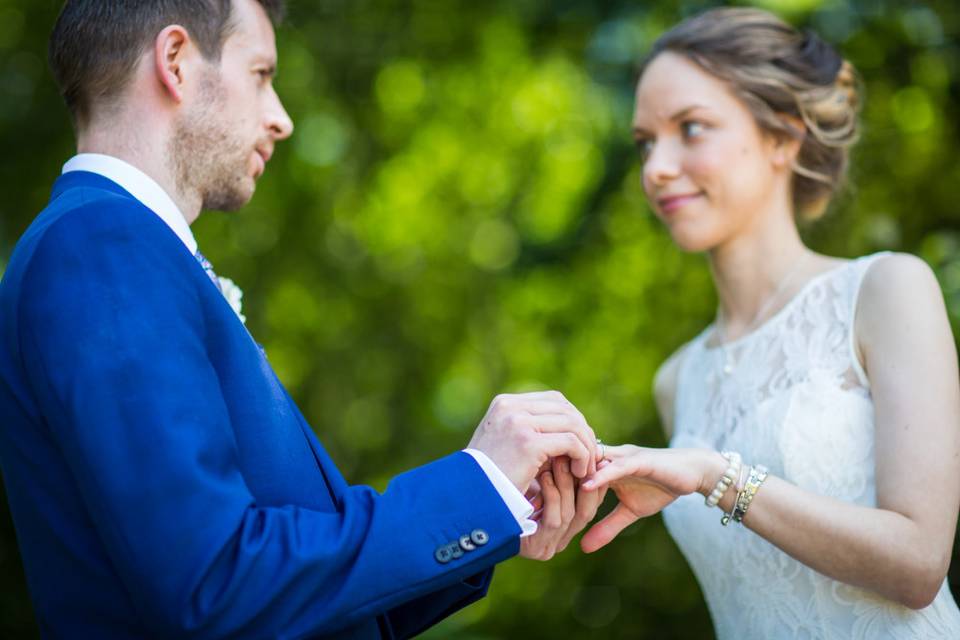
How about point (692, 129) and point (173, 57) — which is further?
point (692, 129)

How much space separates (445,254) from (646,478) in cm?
472

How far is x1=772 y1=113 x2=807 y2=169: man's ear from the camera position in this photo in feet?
10.9

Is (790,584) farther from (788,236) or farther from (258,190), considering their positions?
(258,190)

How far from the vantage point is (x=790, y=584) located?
2.81 m

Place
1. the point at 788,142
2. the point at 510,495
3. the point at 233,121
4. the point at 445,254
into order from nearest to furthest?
the point at 510,495
the point at 233,121
the point at 788,142
the point at 445,254

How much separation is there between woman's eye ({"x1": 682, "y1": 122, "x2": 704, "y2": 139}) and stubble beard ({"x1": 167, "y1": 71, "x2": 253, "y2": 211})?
1.57 m

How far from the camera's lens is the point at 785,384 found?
2.99 meters

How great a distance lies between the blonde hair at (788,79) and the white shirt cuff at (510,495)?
5.97ft

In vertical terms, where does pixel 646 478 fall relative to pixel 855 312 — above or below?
below

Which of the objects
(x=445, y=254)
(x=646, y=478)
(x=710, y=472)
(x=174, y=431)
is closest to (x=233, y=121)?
(x=174, y=431)

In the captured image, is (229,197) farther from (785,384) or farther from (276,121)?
(785,384)

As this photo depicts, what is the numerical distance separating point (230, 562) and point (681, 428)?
80.7 inches

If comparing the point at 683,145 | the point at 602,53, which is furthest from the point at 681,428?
the point at 602,53

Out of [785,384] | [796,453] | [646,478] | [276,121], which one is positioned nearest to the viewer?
[276,121]
